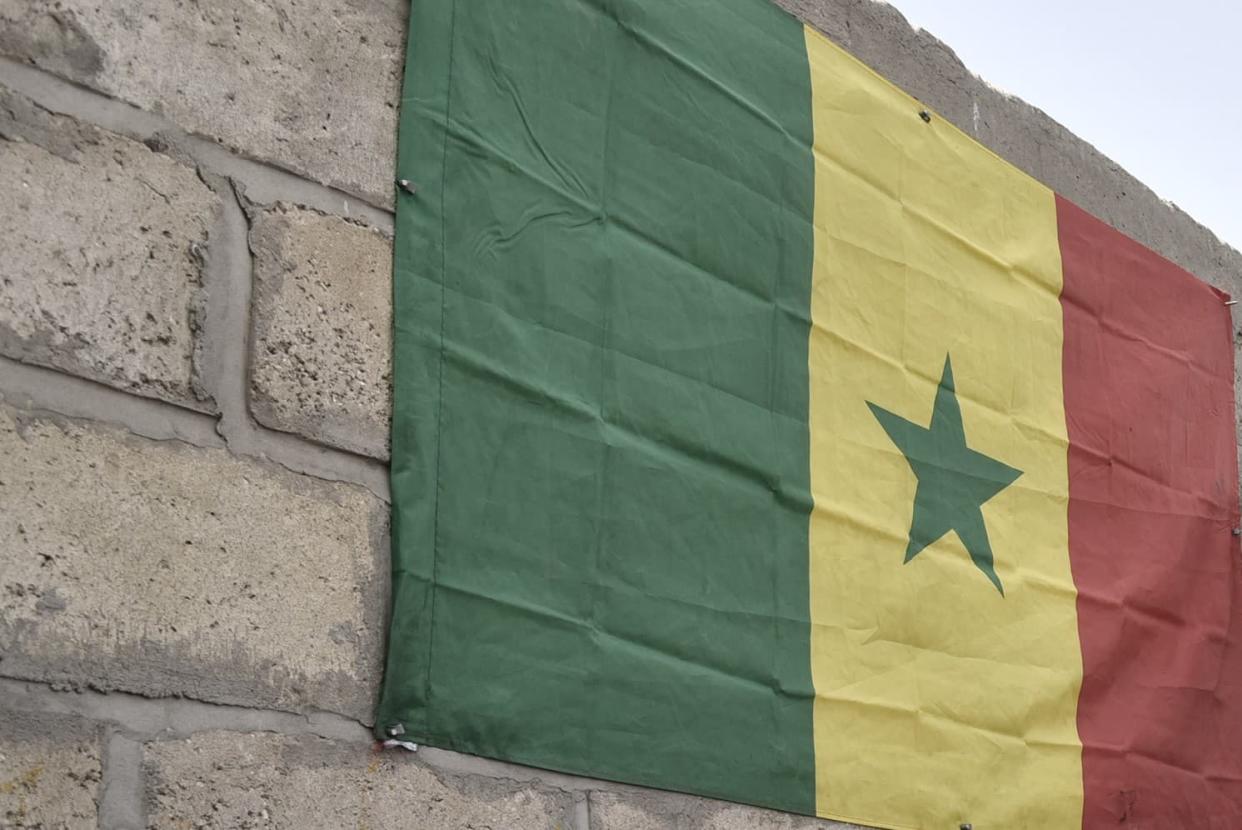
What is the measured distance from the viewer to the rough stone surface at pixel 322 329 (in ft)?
5.82

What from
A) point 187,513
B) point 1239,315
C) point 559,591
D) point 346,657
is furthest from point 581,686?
point 1239,315

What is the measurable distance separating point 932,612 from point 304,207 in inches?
47.6

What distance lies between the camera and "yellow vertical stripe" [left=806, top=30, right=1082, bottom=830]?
7.94ft

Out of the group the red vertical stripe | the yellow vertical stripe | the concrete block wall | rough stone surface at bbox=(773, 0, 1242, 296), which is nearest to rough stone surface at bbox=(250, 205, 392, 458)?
the concrete block wall

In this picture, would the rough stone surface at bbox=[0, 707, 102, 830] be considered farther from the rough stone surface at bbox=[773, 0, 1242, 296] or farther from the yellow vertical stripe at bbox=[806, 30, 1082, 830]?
the rough stone surface at bbox=[773, 0, 1242, 296]

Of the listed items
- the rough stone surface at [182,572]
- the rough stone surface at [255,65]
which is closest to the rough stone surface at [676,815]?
the rough stone surface at [182,572]

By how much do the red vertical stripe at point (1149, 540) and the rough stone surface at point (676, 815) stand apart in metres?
0.81

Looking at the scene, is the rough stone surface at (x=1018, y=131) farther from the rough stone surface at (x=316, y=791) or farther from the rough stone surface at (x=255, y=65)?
the rough stone surface at (x=316, y=791)

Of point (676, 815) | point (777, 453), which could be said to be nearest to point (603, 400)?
point (777, 453)

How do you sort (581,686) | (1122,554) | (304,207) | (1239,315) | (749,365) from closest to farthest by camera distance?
(304,207) → (581,686) → (749,365) → (1122,554) → (1239,315)

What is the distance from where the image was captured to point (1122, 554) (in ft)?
10.0

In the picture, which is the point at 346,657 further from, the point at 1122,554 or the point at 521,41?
the point at 1122,554

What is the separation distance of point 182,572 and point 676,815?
76 centimetres

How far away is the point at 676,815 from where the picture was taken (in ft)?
6.86
